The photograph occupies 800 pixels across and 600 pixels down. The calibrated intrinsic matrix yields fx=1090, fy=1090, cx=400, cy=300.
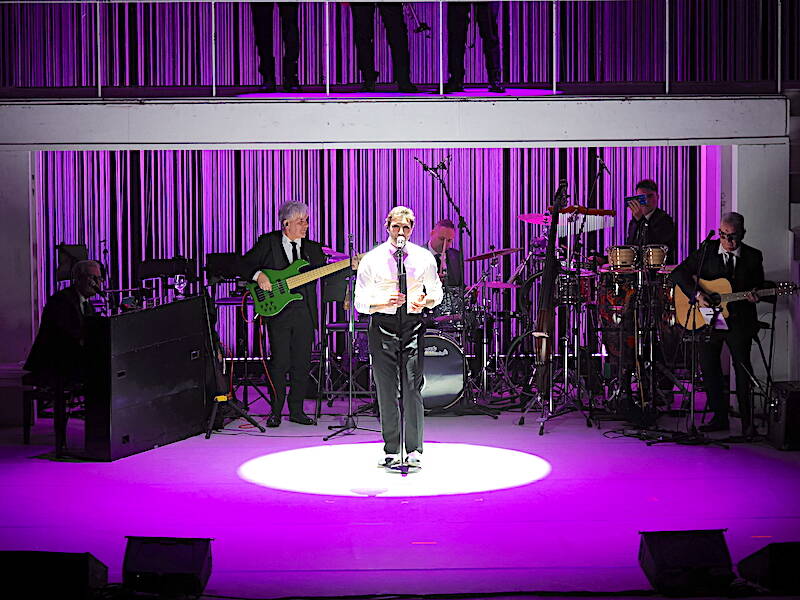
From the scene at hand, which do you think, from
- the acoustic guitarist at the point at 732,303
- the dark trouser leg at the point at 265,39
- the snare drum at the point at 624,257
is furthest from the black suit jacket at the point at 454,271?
the dark trouser leg at the point at 265,39

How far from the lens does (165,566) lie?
418cm

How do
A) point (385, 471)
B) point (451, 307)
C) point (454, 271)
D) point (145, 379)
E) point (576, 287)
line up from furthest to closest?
point (454, 271) → point (451, 307) → point (576, 287) → point (145, 379) → point (385, 471)

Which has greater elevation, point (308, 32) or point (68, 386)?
point (308, 32)

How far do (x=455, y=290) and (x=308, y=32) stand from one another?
4.44 m

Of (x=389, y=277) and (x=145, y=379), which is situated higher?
(x=389, y=277)

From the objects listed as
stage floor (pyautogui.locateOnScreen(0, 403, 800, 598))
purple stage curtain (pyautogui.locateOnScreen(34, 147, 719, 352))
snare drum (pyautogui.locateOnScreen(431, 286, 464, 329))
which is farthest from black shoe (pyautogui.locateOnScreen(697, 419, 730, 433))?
purple stage curtain (pyautogui.locateOnScreen(34, 147, 719, 352))

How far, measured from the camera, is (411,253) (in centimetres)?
675

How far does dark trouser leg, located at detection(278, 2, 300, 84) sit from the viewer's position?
9766mm

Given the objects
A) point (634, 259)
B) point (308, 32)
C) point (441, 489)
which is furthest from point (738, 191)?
point (308, 32)

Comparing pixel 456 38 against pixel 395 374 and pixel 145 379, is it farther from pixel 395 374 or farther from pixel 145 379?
pixel 145 379

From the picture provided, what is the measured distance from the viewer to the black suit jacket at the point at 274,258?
850 cm

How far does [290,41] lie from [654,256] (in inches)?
155

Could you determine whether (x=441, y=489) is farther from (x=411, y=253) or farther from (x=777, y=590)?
(x=777, y=590)

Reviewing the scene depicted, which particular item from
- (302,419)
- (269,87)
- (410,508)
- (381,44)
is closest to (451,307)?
(302,419)
